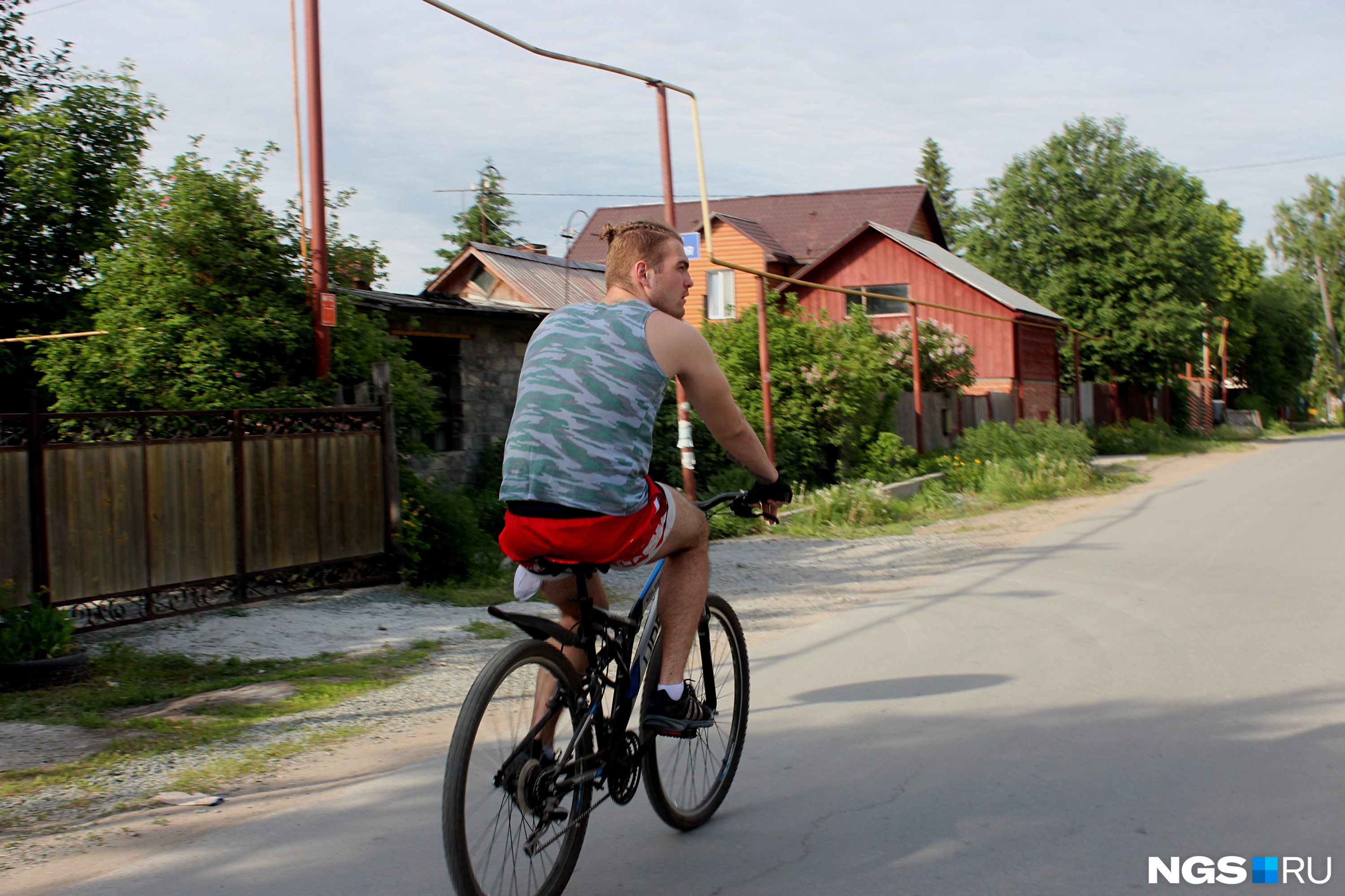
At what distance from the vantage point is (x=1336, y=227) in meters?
73.1

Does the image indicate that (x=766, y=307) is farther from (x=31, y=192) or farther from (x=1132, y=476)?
(x=31, y=192)

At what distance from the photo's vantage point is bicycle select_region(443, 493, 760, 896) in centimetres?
291

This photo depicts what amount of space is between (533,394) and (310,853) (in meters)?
1.76

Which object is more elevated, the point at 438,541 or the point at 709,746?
the point at 438,541

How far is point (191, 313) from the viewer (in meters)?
9.05

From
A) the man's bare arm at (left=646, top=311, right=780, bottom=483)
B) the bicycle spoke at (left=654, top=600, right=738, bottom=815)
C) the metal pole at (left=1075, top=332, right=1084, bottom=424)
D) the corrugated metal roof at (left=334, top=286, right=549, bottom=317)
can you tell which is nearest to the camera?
the man's bare arm at (left=646, top=311, right=780, bottom=483)

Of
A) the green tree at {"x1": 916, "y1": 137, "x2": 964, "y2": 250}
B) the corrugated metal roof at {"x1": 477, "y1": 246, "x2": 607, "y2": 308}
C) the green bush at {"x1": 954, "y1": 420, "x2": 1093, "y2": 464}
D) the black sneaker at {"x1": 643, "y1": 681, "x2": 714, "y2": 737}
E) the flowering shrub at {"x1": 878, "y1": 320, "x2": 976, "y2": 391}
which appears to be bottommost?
the black sneaker at {"x1": 643, "y1": 681, "x2": 714, "y2": 737}

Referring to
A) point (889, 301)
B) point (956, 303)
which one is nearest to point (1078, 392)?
point (956, 303)

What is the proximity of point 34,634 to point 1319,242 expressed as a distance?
8099 centimetres

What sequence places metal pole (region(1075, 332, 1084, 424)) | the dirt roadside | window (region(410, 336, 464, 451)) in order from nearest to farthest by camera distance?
1. the dirt roadside
2. window (region(410, 336, 464, 451))
3. metal pole (region(1075, 332, 1084, 424))

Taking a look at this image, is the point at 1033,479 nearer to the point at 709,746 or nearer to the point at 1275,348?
the point at 709,746

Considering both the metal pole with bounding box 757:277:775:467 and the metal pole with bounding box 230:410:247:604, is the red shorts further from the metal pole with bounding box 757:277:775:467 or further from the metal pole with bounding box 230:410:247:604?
the metal pole with bounding box 757:277:775:467

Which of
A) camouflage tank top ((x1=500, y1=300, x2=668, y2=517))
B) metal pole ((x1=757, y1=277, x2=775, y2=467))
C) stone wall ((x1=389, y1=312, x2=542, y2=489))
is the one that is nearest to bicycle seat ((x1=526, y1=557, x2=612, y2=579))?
camouflage tank top ((x1=500, y1=300, x2=668, y2=517))

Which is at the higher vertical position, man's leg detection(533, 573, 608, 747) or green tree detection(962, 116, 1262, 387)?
green tree detection(962, 116, 1262, 387)
